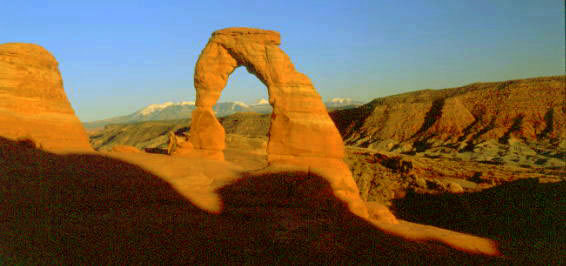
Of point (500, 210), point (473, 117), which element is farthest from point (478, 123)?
point (500, 210)

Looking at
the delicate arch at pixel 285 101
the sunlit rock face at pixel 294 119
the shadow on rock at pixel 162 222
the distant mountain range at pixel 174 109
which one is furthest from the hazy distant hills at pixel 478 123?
the distant mountain range at pixel 174 109

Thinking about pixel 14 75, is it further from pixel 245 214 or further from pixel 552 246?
pixel 552 246

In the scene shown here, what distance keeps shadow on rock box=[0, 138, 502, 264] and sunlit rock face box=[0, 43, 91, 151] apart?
255 cm

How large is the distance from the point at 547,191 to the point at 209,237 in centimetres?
1621

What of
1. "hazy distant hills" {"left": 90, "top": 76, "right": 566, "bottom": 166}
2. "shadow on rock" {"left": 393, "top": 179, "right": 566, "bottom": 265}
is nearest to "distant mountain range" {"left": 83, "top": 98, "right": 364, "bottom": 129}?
"hazy distant hills" {"left": 90, "top": 76, "right": 566, "bottom": 166}

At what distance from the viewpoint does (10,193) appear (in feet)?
19.1

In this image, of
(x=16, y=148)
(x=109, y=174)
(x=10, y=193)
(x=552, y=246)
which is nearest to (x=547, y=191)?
(x=552, y=246)

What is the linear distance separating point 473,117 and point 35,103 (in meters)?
37.6

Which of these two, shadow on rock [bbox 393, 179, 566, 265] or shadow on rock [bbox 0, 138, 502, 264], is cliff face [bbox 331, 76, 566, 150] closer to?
shadow on rock [bbox 393, 179, 566, 265]

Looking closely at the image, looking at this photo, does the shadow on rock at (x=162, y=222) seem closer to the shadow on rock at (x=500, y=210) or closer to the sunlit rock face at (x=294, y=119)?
the sunlit rock face at (x=294, y=119)

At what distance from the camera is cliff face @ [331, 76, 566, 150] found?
30372 mm

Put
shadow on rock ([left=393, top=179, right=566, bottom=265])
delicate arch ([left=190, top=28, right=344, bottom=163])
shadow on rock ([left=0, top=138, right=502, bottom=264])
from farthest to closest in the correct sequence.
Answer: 1. shadow on rock ([left=393, top=179, right=566, bottom=265])
2. delicate arch ([left=190, top=28, right=344, bottom=163])
3. shadow on rock ([left=0, top=138, right=502, bottom=264])

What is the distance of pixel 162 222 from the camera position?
18.2 feet

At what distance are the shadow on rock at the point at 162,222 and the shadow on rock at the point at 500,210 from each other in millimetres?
7787
